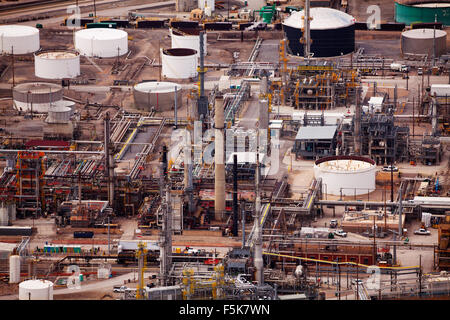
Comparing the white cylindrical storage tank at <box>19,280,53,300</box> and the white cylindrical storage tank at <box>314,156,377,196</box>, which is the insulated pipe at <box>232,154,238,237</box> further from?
the white cylindrical storage tank at <box>19,280,53,300</box>

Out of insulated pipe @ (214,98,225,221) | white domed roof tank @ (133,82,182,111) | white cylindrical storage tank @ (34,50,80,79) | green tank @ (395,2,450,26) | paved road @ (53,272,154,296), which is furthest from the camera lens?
green tank @ (395,2,450,26)

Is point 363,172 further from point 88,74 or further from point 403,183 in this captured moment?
point 88,74

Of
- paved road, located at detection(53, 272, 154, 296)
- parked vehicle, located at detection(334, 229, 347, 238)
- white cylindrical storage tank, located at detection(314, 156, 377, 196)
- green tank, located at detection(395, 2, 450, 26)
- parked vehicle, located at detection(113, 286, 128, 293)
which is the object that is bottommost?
paved road, located at detection(53, 272, 154, 296)

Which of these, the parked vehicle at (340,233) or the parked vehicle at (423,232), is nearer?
the parked vehicle at (340,233)

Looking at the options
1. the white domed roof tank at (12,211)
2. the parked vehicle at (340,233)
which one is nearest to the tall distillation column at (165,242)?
the parked vehicle at (340,233)

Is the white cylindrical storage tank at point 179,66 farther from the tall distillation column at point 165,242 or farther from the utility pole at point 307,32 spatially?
the tall distillation column at point 165,242

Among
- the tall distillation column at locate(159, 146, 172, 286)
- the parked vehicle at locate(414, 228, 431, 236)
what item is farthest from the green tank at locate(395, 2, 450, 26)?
the tall distillation column at locate(159, 146, 172, 286)

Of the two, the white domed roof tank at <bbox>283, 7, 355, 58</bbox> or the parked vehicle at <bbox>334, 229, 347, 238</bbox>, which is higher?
the white domed roof tank at <bbox>283, 7, 355, 58</bbox>
